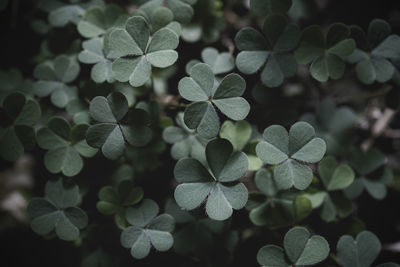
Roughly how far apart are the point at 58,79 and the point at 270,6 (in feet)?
2.58

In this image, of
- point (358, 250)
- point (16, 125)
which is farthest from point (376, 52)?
point (16, 125)

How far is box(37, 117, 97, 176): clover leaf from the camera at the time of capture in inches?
42.8

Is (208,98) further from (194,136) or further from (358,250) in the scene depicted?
(358,250)

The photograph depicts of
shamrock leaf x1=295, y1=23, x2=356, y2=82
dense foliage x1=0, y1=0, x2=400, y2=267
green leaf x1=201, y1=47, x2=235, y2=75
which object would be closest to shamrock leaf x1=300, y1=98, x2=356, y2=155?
dense foliage x1=0, y1=0, x2=400, y2=267

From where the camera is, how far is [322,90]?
5.04ft

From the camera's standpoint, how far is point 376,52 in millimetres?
1145

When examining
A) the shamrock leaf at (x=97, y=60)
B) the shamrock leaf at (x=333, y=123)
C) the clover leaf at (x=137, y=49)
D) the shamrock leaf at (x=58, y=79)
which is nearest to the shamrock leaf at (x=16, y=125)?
the shamrock leaf at (x=58, y=79)

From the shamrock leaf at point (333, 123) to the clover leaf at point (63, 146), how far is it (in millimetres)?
851

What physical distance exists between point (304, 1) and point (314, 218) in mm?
903

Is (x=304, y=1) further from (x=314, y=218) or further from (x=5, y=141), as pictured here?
(x=5, y=141)

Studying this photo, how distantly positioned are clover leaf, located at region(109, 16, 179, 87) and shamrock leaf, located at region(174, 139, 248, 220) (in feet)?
0.93

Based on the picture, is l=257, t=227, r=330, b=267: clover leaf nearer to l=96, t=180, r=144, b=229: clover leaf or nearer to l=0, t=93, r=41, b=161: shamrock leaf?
l=96, t=180, r=144, b=229: clover leaf

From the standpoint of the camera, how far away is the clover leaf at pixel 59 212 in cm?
106

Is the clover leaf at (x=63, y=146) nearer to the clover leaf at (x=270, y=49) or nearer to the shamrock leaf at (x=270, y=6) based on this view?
the clover leaf at (x=270, y=49)
